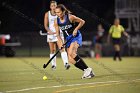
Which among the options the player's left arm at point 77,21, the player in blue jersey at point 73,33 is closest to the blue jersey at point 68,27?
the player in blue jersey at point 73,33

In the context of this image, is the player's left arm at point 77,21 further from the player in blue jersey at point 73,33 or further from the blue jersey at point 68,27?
the blue jersey at point 68,27

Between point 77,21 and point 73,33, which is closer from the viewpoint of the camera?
point 73,33

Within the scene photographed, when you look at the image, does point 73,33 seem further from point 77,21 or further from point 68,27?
point 77,21

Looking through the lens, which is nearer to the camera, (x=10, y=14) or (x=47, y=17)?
(x=47, y=17)

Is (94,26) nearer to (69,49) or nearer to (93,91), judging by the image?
(69,49)

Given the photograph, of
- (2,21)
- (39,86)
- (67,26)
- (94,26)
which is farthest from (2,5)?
(39,86)

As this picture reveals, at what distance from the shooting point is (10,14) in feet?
102

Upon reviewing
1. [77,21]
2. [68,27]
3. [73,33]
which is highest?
[77,21]

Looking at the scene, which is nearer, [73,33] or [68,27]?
[73,33]

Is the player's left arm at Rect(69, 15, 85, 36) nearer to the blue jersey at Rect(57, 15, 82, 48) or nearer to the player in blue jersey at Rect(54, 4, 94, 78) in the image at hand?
the player in blue jersey at Rect(54, 4, 94, 78)

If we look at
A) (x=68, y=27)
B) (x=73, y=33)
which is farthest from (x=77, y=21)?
(x=73, y=33)

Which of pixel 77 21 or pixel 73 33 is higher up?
pixel 77 21

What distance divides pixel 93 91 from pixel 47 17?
271 inches

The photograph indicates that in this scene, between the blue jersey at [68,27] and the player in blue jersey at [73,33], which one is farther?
the blue jersey at [68,27]
